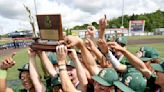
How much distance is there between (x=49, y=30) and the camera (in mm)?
4090

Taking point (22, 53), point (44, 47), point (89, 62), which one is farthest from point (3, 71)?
point (22, 53)

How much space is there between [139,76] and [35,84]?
4.47 feet

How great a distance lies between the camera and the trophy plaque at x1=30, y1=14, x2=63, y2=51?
3.94 meters

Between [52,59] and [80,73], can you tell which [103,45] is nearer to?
[80,73]

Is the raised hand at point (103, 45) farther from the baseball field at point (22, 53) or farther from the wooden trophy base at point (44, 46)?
the baseball field at point (22, 53)

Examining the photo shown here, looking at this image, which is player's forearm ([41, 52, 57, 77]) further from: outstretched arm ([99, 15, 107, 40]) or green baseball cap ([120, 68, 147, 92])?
green baseball cap ([120, 68, 147, 92])

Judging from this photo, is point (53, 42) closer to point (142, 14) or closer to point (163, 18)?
point (163, 18)

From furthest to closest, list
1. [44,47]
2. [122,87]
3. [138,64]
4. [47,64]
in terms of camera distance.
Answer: [47,64] < [138,64] < [44,47] < [122,87]

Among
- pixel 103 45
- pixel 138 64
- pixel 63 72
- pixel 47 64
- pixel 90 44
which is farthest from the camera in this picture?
pixel 90 44

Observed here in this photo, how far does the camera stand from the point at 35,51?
4.83 metres

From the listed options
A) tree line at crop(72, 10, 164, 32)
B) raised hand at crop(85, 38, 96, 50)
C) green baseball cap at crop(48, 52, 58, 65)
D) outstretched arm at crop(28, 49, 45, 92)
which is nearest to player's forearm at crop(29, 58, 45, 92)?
outstretched arm at crop(28, 49, 45, 92)

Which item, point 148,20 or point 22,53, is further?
point 148,20

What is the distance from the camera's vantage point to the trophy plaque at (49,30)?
3.94m

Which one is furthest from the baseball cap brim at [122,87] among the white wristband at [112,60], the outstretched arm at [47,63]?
the outstretched arm at [47,63]
